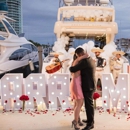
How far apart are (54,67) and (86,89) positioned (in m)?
3.58

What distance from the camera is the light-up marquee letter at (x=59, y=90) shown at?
646 centimetres

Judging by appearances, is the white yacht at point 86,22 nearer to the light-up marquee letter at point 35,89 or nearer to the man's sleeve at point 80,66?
the light-up marquee letter at point 35,89

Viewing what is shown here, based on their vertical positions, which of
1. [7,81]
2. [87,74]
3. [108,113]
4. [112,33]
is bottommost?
[108,113]

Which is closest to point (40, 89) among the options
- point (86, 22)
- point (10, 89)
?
point (10, 89)

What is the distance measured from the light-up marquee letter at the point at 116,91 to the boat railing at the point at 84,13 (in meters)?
5.70

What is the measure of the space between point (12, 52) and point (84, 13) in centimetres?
465

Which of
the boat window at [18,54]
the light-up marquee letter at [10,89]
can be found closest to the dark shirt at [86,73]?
the light-up marquee letter at [10,89]

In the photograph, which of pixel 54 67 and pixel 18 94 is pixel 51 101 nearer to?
pixel 18 94

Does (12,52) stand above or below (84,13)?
below

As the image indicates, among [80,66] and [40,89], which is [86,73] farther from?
[40,89]

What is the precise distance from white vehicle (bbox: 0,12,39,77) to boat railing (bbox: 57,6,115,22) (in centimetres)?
358

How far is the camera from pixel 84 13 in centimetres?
1154

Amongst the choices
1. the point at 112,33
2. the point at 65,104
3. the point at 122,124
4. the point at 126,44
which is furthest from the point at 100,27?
the point at 122,124

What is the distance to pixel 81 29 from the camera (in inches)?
456
